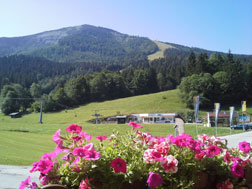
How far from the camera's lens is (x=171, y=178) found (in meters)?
2.15

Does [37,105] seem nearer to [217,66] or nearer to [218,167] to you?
[217,66]

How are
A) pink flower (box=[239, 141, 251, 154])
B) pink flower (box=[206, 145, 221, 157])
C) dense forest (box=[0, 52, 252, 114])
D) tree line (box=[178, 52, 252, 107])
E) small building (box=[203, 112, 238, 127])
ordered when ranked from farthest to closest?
1. dense forest (box=[0, 52, 252, 114])
2. tree line (box=[178, 52, 252, 107])
3. small building (box=[203, 112, 238, 127])
4. pink flower (box=[239, 141, 251, 154])
5. pink flower (box=[206, 145, 221, 157])

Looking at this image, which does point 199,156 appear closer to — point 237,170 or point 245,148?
point 237,170

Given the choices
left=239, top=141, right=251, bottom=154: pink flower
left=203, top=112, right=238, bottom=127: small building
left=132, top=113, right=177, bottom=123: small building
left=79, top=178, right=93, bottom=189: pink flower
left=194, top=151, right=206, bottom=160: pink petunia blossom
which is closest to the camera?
left=79, top=178, right=93, bottom=189: pink flower

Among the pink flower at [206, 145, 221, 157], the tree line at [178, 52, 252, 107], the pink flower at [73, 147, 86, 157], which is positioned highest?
the tree line at [178, 52, 252, 107]

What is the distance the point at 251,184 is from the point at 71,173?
82.0 inches

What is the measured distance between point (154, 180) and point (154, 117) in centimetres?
6276

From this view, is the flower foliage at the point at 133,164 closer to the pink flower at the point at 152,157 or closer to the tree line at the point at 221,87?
the pink flower at the point at 152,157

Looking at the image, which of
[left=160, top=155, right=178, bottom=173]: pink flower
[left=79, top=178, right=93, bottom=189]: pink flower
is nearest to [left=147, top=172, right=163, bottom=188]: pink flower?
[left=160, top=155, right=178, bottom=173]: pink flower

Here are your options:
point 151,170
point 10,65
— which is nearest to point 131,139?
point 151,170

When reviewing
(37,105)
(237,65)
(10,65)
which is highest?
(10,65)

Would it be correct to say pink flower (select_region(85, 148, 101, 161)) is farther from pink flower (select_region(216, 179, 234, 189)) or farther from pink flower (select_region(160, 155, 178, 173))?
pink flower (select_region(216, 179, 234, 189))

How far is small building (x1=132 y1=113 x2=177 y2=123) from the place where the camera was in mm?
61009

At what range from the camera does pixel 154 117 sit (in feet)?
210
